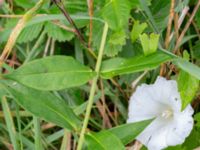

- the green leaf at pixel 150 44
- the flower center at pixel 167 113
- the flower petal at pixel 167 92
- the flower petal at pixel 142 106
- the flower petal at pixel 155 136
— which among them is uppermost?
the green leaf at pixel 150 44

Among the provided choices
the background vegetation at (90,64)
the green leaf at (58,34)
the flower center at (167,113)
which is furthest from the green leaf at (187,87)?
the green leaf at (58,34)

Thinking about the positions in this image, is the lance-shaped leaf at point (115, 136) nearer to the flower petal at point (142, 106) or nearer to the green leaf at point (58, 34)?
the flower petal at point (142, 106)

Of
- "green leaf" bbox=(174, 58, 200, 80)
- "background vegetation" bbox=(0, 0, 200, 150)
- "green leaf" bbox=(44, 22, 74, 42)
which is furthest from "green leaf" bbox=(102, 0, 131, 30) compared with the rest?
"green leaf" bbox=(44, 22, 74, 42)

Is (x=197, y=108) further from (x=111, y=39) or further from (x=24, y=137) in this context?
(x=24, y=137)

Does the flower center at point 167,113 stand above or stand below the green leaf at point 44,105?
below

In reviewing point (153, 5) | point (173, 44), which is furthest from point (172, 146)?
point (153, 5)

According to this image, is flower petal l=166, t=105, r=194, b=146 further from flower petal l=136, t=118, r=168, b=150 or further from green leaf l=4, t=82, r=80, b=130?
green leaf l=4, t=82, r=80, b=130
